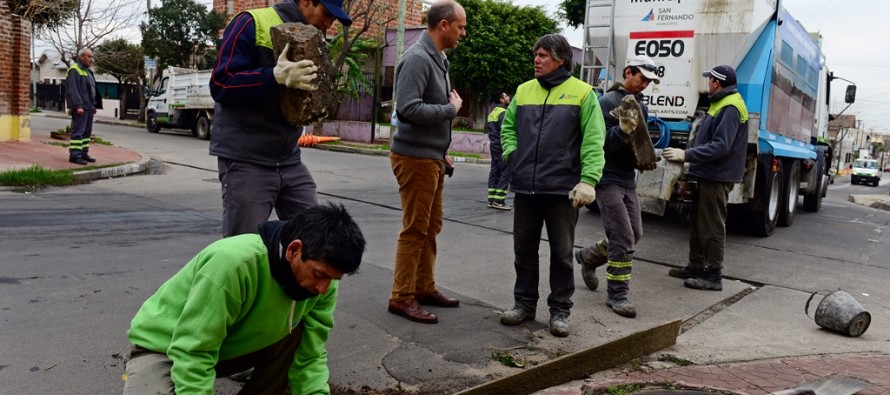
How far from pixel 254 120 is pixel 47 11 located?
2112cm

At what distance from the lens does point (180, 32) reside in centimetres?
3138

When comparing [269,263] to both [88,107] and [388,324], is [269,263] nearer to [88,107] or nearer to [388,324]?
[388,324]

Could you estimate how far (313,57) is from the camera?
10.2ft

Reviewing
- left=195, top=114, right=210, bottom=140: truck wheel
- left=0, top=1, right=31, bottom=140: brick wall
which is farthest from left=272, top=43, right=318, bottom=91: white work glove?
left=195, top=114, right=210, bottom=140: truck wheel

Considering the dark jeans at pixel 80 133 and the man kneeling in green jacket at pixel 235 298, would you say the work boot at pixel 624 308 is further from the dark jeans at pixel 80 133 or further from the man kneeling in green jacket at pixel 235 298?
the dark jeans at pixel 80 133

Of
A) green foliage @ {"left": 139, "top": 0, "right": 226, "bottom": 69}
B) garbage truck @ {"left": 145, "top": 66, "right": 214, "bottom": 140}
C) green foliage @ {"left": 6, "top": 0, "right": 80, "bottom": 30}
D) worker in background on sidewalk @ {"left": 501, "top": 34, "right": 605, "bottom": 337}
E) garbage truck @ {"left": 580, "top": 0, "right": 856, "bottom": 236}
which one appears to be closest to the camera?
worker in background on sidewalk @ {"left": 501, "top": 34, "right": 605, "bottom": 337}

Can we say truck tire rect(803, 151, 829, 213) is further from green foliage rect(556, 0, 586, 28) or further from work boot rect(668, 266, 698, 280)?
green foliage rect(556, 0, 586, 28)

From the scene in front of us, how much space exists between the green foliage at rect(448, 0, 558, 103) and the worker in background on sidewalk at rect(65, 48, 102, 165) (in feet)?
50.3

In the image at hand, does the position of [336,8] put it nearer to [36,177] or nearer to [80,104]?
[36,177]

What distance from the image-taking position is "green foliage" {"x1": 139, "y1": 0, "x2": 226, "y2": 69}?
3114cm

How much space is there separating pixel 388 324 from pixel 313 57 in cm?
199

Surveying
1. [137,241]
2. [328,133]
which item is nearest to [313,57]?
[137,241]

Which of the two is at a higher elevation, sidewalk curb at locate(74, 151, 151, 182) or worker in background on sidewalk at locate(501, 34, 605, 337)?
worker in background on sidewalk at locate(501, 34, 605, 337)

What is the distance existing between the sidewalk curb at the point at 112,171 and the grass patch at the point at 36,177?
0.20 m
